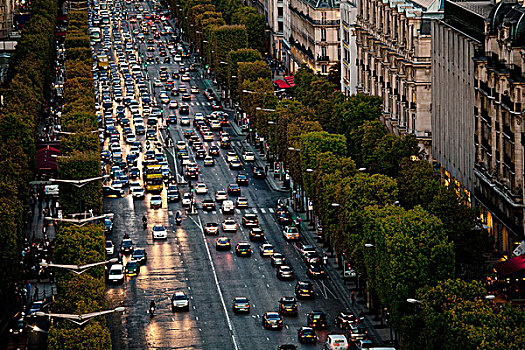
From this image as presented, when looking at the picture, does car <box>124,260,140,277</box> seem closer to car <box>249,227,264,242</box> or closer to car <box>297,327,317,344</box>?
car <box>249,227,264,242</box>

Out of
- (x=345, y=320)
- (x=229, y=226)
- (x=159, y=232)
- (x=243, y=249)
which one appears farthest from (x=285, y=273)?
(x=159, y=232)

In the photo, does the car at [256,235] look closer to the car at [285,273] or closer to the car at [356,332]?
the car at [285,273]

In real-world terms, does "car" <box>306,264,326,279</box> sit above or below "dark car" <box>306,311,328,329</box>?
below

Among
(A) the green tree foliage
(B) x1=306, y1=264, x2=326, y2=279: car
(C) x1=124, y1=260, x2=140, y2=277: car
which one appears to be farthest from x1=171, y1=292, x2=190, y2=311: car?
(A) the green tree foliage

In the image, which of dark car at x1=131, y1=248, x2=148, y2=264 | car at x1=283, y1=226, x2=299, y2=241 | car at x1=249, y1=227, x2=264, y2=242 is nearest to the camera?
dark car at x1=131, y1=248, x2=148, y2=264

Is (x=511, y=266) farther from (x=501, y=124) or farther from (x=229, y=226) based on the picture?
(x=229, y=226)

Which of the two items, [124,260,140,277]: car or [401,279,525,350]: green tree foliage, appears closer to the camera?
[401,279,525,350]: green tree foliage

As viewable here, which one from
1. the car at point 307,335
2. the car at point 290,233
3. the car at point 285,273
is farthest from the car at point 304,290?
the car at point 290,233
